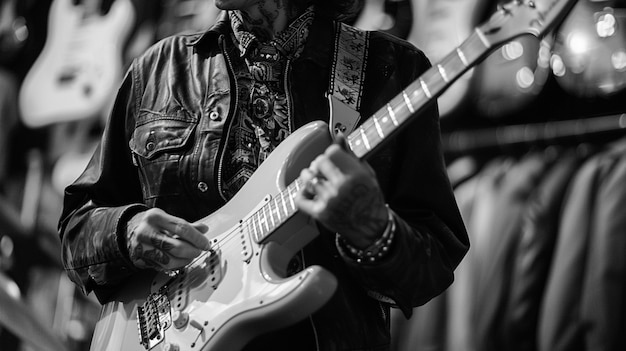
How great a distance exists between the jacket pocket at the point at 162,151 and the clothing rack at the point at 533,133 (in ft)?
3.67

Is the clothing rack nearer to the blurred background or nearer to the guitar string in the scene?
the blurred background

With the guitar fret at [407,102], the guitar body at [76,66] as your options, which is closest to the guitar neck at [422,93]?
the guitar fret at [407,102]

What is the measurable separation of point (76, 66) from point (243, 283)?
231 cm

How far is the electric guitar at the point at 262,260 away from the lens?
1.05 metres

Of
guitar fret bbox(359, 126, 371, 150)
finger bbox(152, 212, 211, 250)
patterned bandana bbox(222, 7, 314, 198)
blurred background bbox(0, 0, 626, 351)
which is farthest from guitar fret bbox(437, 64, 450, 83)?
blurred background bbox(0, 0, 626, 351)

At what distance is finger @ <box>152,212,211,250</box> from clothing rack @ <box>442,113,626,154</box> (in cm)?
118

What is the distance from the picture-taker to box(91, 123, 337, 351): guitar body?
1.08 metres

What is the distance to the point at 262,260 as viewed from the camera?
1.15 m

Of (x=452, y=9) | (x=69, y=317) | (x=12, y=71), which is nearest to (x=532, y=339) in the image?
(x=452, y=9)

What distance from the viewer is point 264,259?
1.15 meters

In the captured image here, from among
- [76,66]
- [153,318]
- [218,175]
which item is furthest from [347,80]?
[76,66]

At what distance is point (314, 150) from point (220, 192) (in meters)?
0.17

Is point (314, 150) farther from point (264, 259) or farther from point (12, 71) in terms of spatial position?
point (12, 71)

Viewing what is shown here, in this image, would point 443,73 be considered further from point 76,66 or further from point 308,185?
point 76,66
